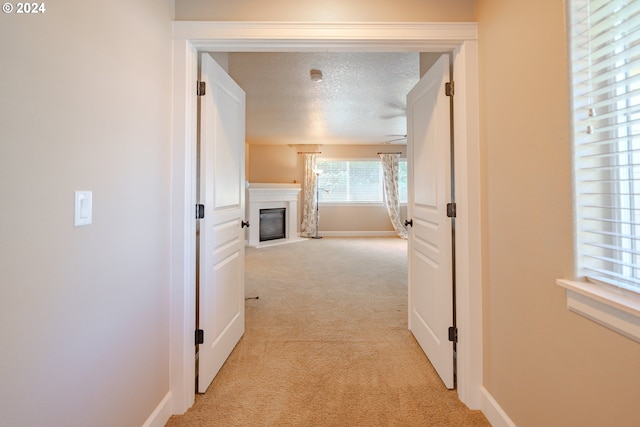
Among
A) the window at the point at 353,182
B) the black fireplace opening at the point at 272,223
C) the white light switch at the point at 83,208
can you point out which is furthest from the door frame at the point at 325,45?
the window at the point at 353,182

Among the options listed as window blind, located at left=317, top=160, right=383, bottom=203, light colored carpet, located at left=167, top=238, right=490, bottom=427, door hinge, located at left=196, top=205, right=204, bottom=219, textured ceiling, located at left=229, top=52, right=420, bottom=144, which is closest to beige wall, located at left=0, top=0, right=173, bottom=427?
door hinge, located at left=196, top=205, right=204, bottom=219

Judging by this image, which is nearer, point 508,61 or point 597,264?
point 597,264

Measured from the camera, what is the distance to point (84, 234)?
965 millimetres

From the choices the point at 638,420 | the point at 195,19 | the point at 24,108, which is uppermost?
the point at 195,19

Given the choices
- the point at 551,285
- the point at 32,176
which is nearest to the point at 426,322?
the point at 551,285

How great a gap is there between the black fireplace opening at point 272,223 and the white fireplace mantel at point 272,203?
10cm

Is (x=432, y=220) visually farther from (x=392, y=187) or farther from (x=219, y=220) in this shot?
(x=392, y=187)

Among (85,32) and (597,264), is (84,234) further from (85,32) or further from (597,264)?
(597,264)

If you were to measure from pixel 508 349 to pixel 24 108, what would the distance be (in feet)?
6.38

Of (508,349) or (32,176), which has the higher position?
(32,176)

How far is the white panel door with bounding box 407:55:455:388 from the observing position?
1688 mm

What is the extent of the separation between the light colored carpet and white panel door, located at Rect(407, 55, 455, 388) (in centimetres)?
21

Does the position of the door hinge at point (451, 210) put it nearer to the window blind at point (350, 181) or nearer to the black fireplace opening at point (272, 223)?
the black fireplace opening at point (272, 223)

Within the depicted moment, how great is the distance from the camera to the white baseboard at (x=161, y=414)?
4.44 feet
